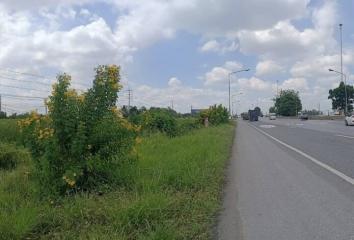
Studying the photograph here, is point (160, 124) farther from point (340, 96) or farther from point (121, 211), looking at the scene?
point (340, 96)

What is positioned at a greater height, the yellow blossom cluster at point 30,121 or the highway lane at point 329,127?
the yellow blossom cluster at point 30,121

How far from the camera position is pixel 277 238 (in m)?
6.27

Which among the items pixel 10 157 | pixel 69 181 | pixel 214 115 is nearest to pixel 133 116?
pixel 10 157

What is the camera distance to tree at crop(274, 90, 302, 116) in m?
166

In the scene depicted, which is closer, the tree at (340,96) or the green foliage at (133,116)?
the green foliage at (133,116)

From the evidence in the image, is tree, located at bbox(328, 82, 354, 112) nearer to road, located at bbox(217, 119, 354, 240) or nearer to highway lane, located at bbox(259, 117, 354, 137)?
highway lane, located at bbox(259, 117, 354, 137)

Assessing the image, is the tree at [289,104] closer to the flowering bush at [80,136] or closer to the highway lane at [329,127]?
the highway lane at [329,127]

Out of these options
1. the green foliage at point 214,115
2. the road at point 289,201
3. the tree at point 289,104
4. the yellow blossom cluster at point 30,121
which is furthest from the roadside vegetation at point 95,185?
the tree at point 289,104

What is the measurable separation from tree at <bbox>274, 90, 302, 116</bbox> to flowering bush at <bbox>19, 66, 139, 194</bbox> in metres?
160

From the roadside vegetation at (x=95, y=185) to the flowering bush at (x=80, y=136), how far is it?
0.7 inches

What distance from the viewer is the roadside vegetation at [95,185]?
6656mm

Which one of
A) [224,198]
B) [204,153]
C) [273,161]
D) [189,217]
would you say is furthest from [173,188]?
[273,161]

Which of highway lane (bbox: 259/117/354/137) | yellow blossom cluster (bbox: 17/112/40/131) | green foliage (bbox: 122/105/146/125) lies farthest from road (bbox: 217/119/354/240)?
highway lane (bbox: 259/117/354/137)

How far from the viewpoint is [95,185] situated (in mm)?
9250
